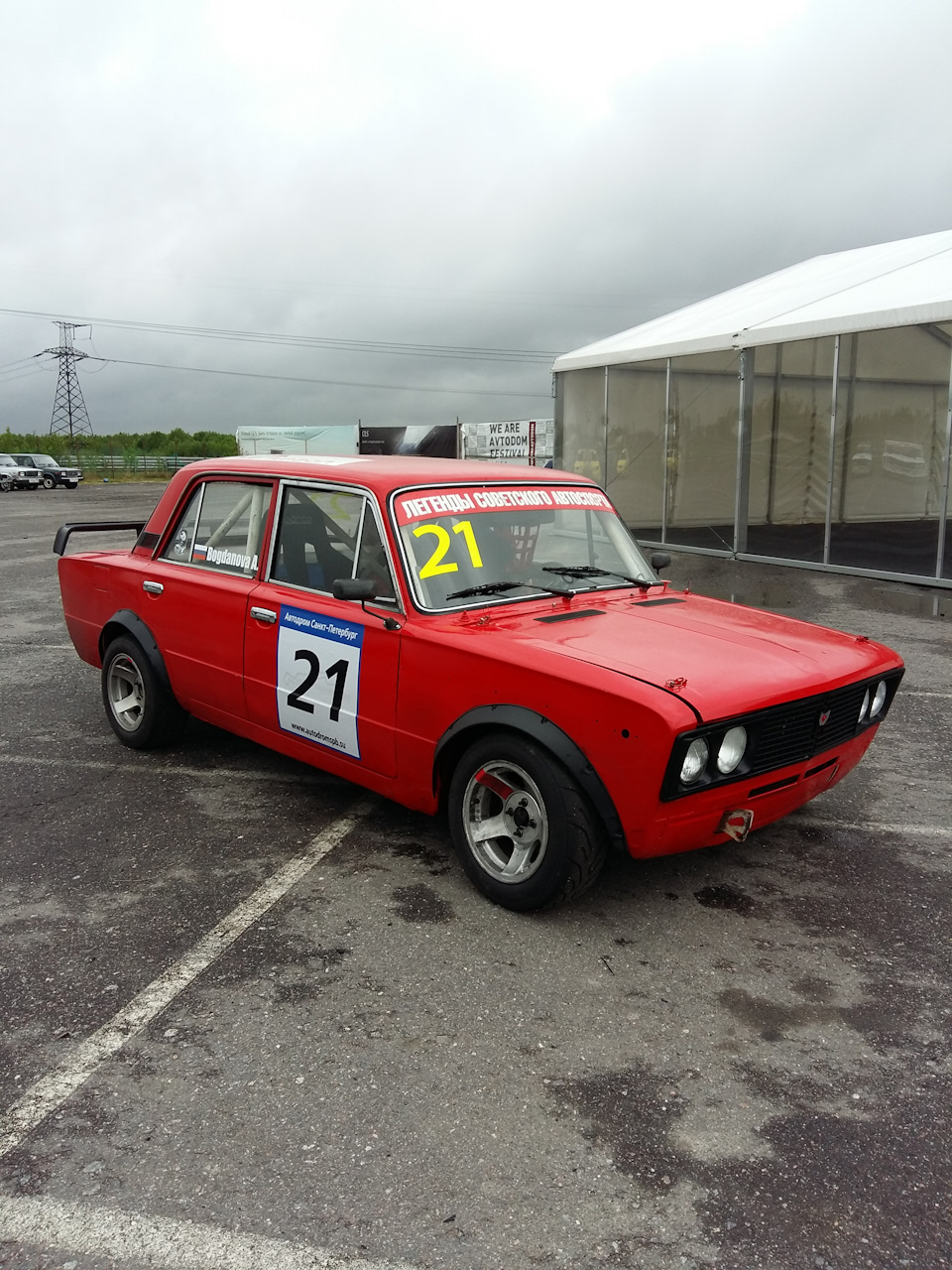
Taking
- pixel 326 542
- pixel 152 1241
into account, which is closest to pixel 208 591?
pixel 326 542

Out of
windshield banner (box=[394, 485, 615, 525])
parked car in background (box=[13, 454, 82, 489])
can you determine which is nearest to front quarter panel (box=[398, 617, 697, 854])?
windshield banner (box=[394, 485, 615, 525])

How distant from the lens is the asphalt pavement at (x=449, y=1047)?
2154 mm

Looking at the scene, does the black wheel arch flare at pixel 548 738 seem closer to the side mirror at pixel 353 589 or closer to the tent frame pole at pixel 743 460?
the side mirror at pixel 353 589

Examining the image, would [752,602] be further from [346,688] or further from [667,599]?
Result: [346,688]

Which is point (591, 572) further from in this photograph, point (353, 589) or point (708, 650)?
point (353, 589)

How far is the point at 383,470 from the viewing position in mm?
4359

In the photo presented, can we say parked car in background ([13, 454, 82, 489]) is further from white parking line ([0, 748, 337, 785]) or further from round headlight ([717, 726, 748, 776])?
round headlight ([717, 726, 748, 776])

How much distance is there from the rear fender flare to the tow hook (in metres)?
3.17

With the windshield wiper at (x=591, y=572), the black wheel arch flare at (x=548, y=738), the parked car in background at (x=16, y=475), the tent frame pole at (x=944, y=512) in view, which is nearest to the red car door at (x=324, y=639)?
the black wheel arch flare at (x=548, y=738)

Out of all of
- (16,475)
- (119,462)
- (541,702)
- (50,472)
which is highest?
(119,462)

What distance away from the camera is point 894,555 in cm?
1333

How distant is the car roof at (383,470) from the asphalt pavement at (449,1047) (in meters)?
1.59

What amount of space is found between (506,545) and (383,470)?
674 mm

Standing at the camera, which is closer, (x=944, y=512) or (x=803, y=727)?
(x=803, y=727)
